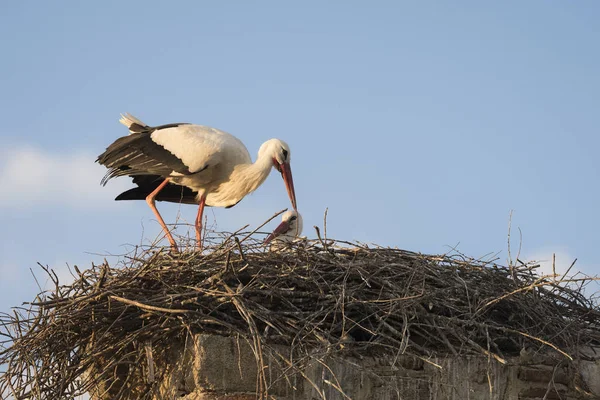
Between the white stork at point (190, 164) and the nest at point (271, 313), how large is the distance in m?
2.25

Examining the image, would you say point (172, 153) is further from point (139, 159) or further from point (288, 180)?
point (288, 180)

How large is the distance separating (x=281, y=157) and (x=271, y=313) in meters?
3.18

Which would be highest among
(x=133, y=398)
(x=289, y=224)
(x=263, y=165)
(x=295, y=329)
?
(x=263, y=165)

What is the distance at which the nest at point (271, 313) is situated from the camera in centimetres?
432

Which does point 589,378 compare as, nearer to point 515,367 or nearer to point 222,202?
point 515,367

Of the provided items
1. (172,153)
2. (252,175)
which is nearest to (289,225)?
(252,175)

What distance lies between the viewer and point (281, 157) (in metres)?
7.36

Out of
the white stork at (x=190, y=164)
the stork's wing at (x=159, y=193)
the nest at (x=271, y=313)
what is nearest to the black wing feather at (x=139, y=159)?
the white stork at (x=190, y=164)

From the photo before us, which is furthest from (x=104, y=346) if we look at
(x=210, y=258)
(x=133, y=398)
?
(x=210, y=258)

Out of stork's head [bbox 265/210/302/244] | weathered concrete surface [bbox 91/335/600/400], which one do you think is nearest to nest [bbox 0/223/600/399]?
weathered concrete surface [bbox 91/335/600/400]

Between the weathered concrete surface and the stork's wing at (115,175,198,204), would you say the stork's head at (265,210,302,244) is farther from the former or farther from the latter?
the weathered concrete surface

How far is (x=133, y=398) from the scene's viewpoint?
4723mm

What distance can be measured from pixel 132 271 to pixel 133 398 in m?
0.71

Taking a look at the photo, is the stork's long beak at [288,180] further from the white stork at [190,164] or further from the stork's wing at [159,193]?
the stork's wing at [159,193]
